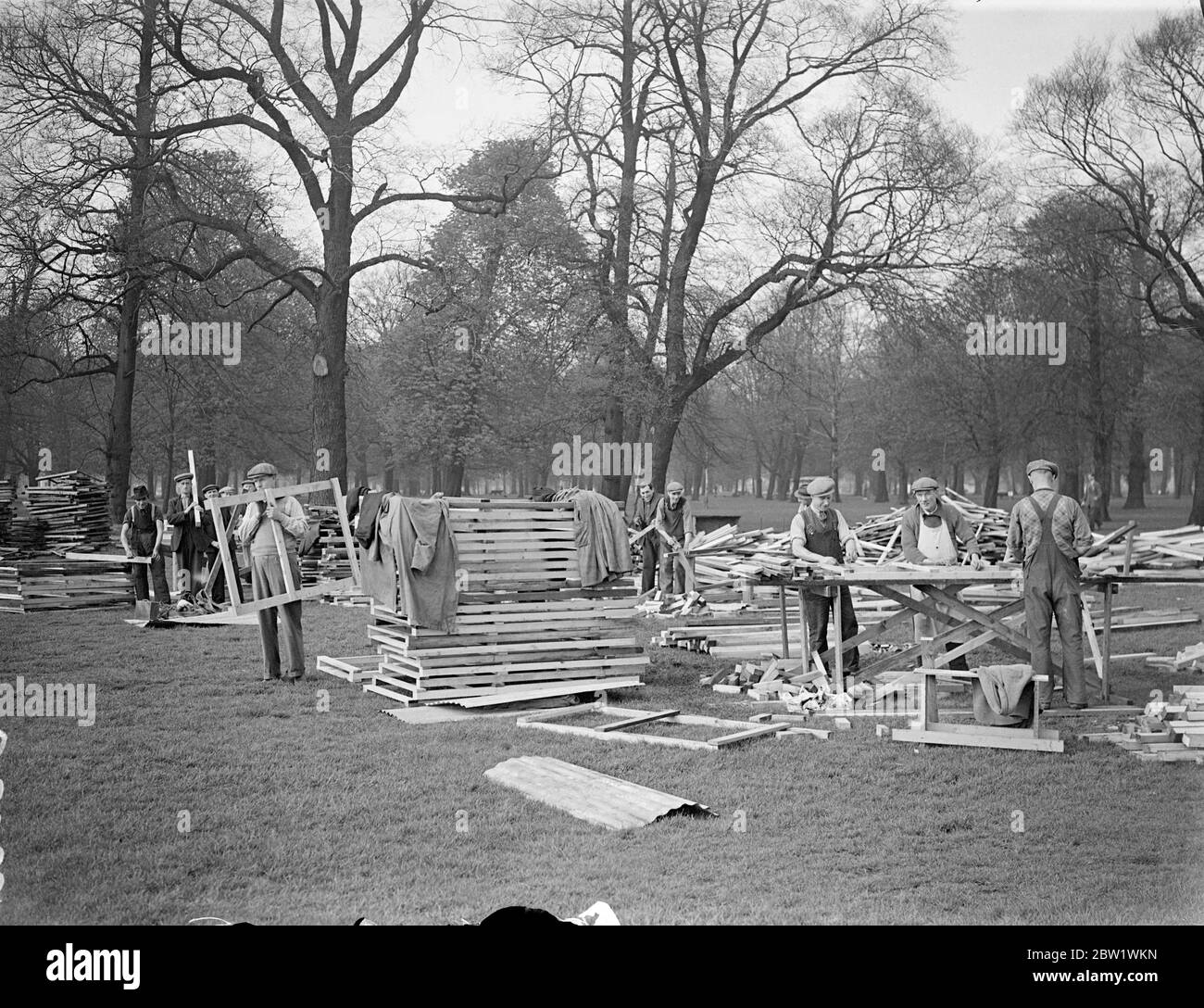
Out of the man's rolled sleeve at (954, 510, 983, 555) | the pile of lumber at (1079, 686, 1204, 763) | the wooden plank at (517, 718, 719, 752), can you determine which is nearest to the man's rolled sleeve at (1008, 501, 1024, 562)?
the man's rolled sleeve at (954, 510, 983, 555)

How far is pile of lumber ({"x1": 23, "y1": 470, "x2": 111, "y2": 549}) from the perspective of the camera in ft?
43.9

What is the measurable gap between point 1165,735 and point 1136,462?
1720 centimetres

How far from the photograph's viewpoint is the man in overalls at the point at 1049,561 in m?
8.28

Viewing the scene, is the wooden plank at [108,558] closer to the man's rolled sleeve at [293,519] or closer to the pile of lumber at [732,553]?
the man's rolled sleeve at [293,519]


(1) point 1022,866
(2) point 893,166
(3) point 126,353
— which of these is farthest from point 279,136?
(2) point 893,166

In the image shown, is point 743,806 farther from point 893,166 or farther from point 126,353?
point 893,166

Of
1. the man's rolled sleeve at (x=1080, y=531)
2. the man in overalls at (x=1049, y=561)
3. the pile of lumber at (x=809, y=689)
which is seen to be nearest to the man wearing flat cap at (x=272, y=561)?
the pile of lumber at (x=809, y=689)

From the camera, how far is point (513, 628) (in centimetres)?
908

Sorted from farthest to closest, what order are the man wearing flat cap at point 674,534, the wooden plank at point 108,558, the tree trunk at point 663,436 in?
the tree trunk at point 663,436 < the man wearing flat cap at point 674,534 < the wooden plank at point 108,558

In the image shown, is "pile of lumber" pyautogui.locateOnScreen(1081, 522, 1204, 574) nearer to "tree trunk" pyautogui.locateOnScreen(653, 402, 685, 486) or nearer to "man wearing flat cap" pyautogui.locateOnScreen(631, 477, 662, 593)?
"man wearing flat cap" pyautogui.locateOnScreen(631, 477, 662, 593)

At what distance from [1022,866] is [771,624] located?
873 cm

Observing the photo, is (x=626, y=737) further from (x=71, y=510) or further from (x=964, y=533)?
(x=71, y=510)

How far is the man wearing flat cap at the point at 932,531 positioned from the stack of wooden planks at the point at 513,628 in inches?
102

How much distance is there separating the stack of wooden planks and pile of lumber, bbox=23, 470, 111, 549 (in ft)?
20.0
